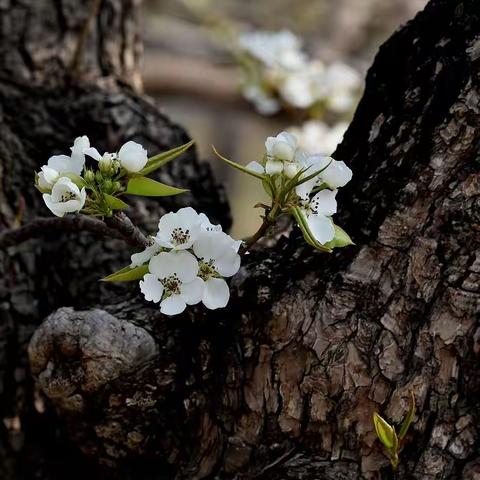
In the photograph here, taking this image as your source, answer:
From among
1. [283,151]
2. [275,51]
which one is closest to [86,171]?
[283,151]

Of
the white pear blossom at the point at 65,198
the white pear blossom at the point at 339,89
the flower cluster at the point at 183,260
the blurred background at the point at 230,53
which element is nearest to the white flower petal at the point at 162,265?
the flower cluster at the point at 183,260

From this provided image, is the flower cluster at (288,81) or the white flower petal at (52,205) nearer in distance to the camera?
the white flower petal at (52,205)

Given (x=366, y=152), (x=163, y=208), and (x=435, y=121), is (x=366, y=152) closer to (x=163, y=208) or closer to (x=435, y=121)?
(x=435, y=121)

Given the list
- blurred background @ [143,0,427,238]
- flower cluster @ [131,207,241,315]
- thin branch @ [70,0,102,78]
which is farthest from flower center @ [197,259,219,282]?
blurred background @ [143,0,427,238]

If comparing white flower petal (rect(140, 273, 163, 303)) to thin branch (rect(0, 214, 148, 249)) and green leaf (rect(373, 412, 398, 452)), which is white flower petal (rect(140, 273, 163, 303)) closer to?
thin branch (rect(0, 214, 148, 249))

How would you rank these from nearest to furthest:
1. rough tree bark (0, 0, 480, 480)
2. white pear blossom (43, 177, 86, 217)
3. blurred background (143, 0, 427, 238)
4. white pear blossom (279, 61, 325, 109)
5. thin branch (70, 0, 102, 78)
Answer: white pear blossom (43, 177, 86, 217)
rough tree bark (0, 0, 480, 480)
thin branch (70, 0, 102, 78)
white pear blossom (279, 61, 325, 109)
blurred background (143, 0, 427, 238)

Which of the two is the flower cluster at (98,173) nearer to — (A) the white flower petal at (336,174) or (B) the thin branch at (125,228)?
(B) the thin branch at (125,228)

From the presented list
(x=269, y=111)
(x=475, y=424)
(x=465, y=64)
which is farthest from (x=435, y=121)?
(x=269, y=111)
